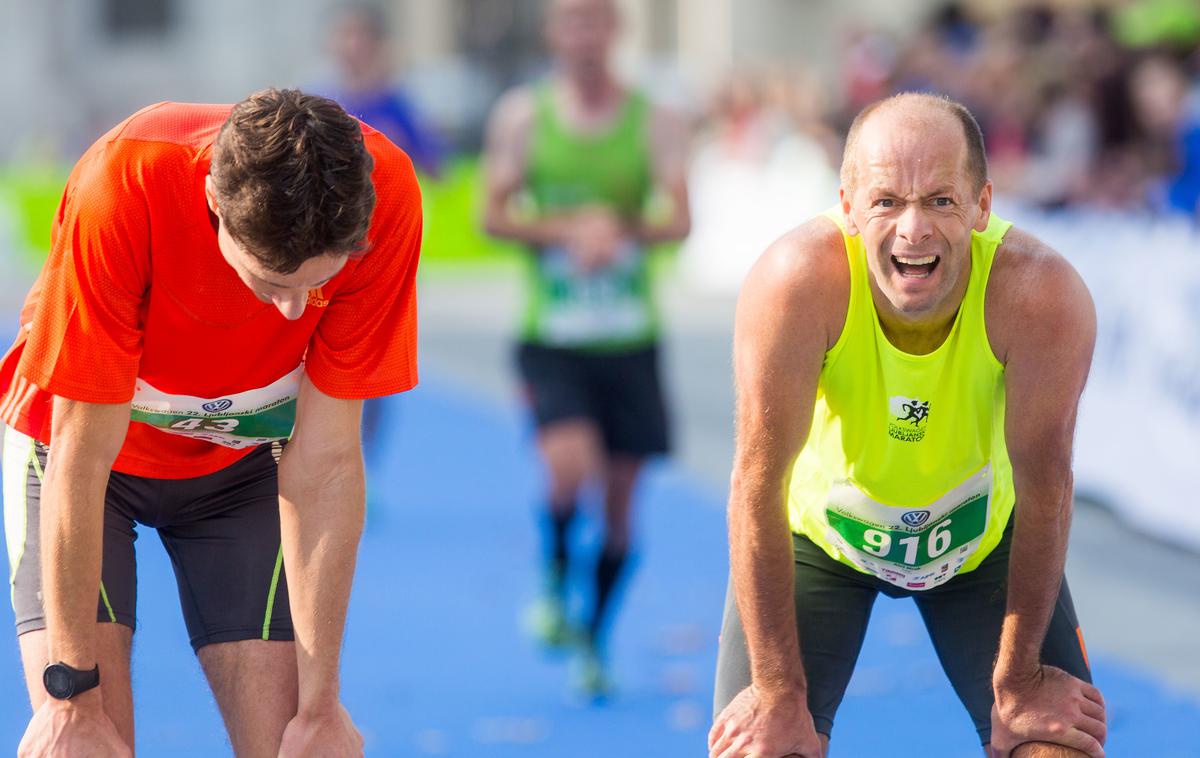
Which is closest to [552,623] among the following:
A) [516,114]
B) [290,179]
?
[516,114]

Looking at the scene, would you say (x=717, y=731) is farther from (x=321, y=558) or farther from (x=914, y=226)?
(x=914, y=226)

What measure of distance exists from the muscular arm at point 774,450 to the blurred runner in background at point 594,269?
8.33 ft

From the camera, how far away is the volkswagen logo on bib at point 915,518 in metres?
3.32

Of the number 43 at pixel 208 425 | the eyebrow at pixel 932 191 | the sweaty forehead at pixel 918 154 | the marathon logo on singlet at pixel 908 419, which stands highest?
the sweaty forehead at pixel 918 154

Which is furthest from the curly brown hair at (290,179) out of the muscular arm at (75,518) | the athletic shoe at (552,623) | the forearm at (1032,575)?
the athletic shoe at (552,623)

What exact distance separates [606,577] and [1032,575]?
274 cm

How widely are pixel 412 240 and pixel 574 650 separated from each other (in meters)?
3.02

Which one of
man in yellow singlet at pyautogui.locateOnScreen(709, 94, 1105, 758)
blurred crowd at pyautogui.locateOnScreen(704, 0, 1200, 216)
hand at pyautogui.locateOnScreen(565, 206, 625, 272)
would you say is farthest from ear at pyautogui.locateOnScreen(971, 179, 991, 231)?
blurred crowd at pyautogui.locateOnScreen(704, 0, 1200, 216)

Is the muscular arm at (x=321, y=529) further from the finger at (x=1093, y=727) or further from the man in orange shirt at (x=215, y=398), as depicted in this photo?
the finger at (x=1093, y=727)

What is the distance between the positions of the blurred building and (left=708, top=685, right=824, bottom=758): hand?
30.9 metres

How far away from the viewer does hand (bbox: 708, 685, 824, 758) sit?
325 centimetres

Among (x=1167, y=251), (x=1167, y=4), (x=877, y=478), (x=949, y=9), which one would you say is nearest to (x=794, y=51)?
(x=949, y=9)

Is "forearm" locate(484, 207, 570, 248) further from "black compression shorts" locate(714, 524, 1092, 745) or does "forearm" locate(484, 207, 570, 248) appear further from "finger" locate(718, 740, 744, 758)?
"finger" locate(718, 740, 744, 758)

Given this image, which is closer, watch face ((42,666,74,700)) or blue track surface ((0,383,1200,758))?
watch face ((42,666,74,700))
